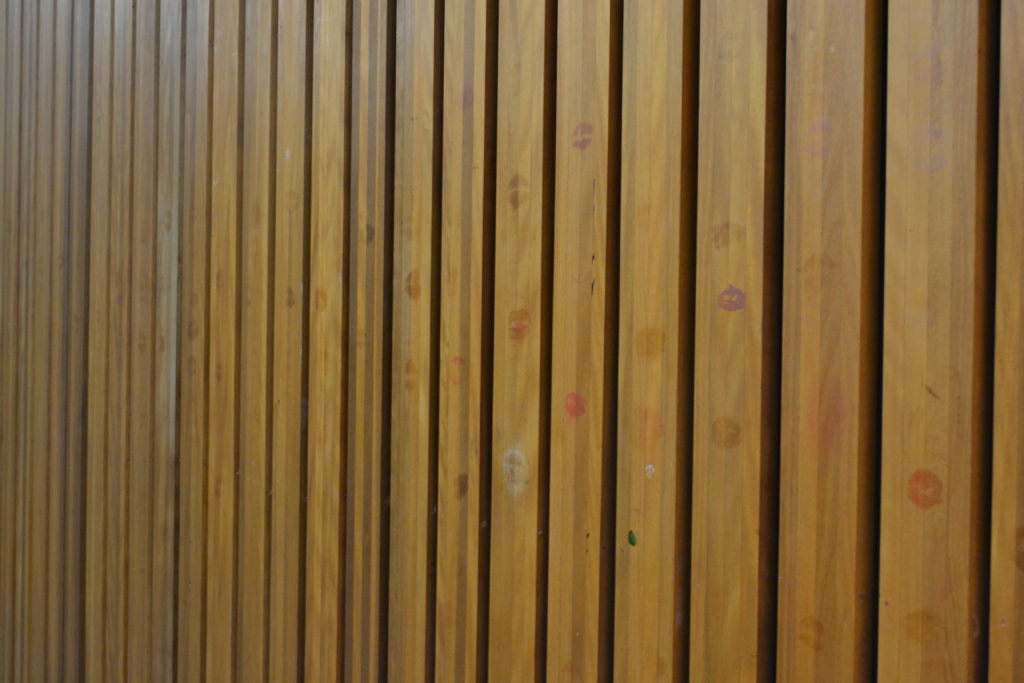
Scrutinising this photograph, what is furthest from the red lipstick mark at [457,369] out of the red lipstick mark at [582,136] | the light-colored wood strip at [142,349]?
the light-colored wood strip at [142,349]

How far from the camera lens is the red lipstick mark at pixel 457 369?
1.31 meters

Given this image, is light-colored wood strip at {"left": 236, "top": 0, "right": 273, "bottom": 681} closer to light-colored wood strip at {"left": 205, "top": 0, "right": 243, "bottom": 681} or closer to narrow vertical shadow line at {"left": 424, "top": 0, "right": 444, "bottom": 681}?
light-colored wood strip at {"left": 205, "top": 0, "right": 243, "bottom": 681}

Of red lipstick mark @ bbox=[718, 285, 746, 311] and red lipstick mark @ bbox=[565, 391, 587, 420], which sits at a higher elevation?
red lipstick mark @ bbox=[718, 285, 746, 311]

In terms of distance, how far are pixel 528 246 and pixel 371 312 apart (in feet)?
1.13

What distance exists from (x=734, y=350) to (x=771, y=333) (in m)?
0.05

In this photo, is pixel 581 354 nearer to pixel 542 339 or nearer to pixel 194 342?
pixel 542 339

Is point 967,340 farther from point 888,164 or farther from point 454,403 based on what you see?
point 454,403

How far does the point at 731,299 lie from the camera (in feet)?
3.35

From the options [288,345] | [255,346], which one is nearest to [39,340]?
[255,346]

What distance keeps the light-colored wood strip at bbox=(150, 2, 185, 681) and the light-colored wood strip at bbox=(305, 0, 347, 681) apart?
451 millimetres

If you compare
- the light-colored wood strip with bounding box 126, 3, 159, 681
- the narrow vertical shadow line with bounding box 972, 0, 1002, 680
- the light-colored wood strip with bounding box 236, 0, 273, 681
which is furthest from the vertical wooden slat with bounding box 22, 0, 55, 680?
the narrow vertical shadow line with bounding box 972, 0, 1002, 680

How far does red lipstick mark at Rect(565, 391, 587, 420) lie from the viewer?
3.82ft

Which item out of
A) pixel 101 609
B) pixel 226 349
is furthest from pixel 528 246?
pixel 101 609

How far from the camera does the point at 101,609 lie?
6.54 ft
